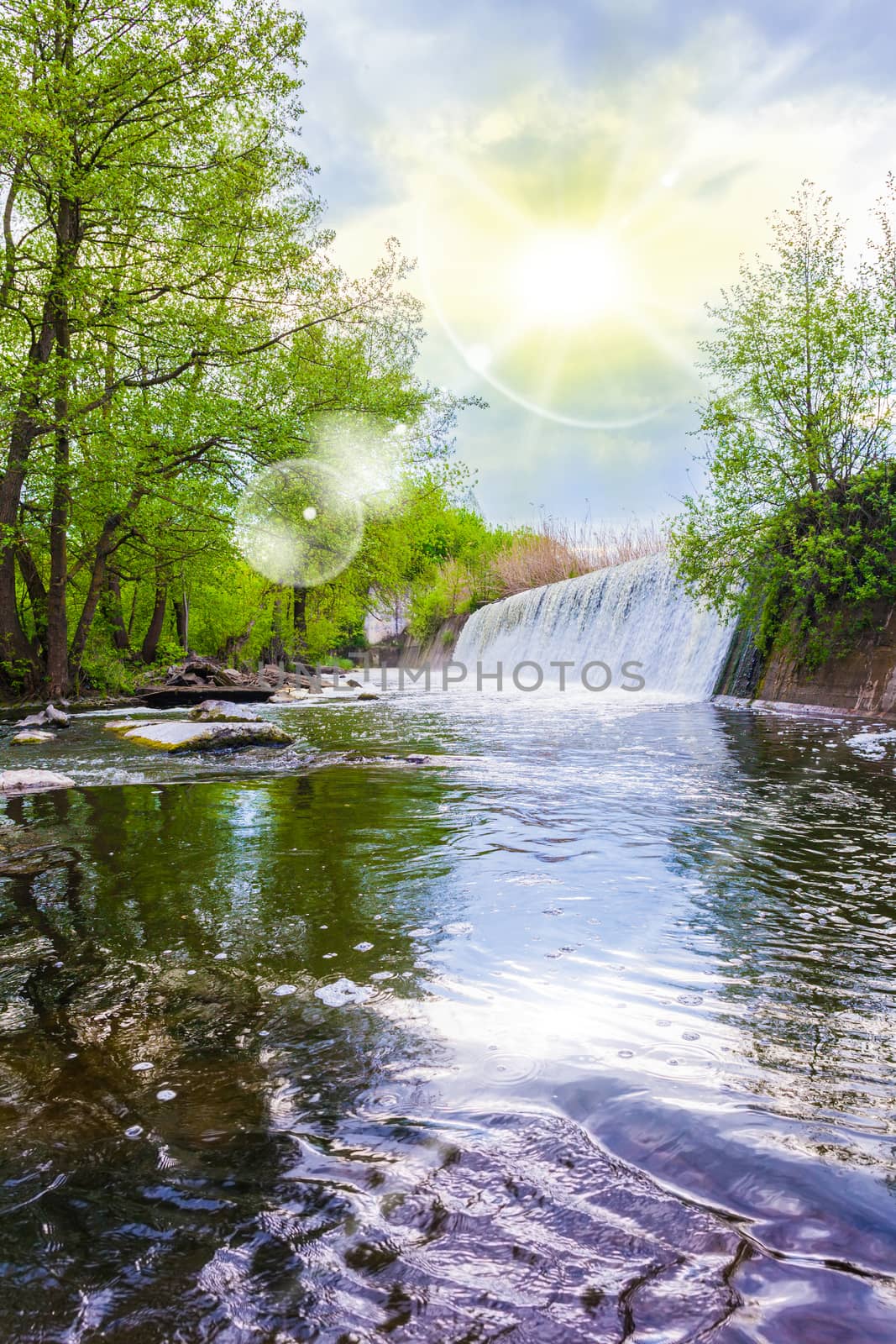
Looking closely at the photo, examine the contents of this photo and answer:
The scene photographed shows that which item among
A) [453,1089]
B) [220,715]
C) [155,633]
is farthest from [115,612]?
[453,1089]

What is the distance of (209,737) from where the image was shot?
810 centimetres

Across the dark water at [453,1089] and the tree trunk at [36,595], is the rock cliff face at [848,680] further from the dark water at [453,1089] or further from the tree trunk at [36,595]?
the tree trunk at [36,595]

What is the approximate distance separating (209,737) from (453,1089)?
6.94 m

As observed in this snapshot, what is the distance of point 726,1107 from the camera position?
161 cm

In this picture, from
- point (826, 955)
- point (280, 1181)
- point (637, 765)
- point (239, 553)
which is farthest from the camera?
point (239, 553)

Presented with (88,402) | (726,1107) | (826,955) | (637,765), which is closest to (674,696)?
(637,765)

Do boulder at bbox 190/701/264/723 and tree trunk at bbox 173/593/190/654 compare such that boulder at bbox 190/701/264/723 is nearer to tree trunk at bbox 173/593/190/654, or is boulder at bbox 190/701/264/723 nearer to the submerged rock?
the submerged rock

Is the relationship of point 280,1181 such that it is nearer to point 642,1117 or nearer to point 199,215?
point 642,1117

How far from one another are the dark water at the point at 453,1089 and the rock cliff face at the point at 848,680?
24.3 ft

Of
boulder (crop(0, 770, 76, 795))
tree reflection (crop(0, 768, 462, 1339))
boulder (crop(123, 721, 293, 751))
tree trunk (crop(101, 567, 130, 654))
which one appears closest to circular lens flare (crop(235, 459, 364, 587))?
tree trunk (crop(101, 567, 130, 654))

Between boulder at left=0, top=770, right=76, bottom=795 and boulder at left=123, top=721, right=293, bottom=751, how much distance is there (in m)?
1.97

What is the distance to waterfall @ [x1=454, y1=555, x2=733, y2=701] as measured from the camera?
50.2 feet

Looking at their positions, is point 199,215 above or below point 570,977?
above

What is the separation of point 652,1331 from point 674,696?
1473 centimetres
